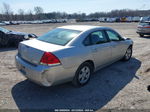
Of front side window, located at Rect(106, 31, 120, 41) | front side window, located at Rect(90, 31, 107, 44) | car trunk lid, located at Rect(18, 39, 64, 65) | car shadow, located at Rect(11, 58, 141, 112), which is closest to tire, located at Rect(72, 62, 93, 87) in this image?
car shadow, located at Rect(11, 58, 141, 112)

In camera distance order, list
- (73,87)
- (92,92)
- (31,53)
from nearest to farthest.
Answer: (31,53)
(92,92)
(73,87)

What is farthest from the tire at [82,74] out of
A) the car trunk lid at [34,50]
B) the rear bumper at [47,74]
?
the car trunk lid at [34,50]

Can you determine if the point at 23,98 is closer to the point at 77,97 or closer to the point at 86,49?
the point at 77,97

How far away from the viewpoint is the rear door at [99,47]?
422cm

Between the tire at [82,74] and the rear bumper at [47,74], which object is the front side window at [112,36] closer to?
the tire at [82,74]

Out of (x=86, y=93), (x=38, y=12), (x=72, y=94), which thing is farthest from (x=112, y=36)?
(x=38, y=12)

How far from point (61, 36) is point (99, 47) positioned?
1.16m

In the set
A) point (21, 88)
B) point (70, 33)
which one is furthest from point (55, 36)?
point (21, 88)

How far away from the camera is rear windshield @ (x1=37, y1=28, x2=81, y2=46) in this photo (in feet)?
12.8

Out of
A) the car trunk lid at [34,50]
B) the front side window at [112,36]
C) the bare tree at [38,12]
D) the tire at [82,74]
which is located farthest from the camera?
the bare tree at [38,12]

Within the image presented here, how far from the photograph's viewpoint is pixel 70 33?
417 centimetres

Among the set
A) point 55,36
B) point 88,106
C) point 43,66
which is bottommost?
point 88,106

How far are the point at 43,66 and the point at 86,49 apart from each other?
1275 mm

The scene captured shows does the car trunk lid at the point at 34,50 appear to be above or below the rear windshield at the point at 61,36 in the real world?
below
